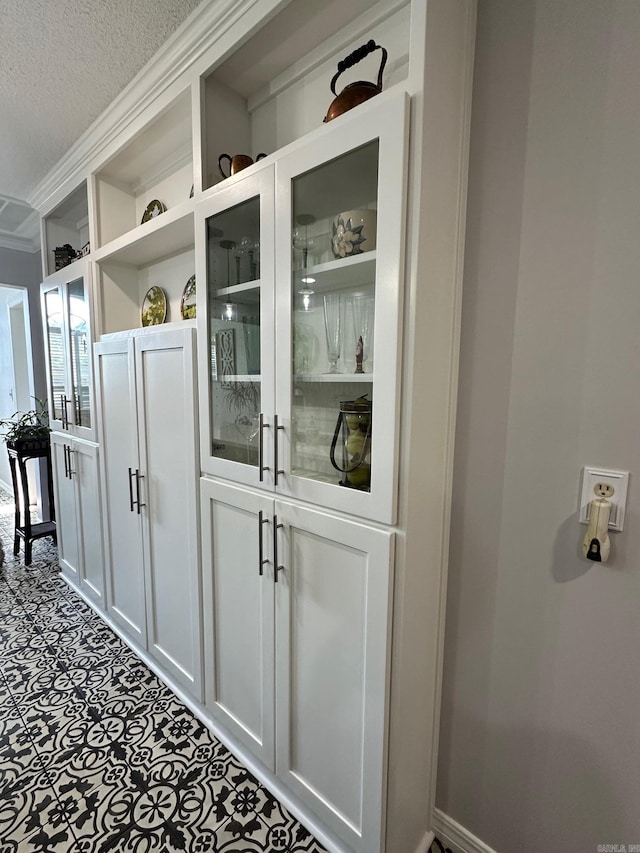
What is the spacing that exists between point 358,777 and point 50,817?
1.09 m

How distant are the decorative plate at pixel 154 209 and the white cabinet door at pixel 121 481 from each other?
0.72 metres

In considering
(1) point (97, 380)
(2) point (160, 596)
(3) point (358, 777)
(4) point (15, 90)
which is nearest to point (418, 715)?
(3) point (358, 777)

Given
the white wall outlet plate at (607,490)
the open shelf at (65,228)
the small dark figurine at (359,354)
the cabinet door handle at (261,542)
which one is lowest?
the cabinet door handle at (261,542)

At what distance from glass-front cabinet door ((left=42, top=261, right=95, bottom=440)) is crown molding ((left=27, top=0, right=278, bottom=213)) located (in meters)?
0.55

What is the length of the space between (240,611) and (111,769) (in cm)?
80

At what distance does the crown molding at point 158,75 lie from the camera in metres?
1.23

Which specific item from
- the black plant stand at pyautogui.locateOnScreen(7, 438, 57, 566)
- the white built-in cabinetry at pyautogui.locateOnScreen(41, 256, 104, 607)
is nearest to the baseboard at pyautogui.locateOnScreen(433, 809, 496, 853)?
Result: the white built-in cabinetry at pyautogui.locateOnScreen(41, 256, 104, 607)

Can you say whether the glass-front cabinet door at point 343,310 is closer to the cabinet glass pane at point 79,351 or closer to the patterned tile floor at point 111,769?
the patterned tile floor at point 111,769

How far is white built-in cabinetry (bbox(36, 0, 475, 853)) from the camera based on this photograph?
38.1 inches

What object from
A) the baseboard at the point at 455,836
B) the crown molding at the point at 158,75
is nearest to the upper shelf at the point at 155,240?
the crown molding at the point at 158,75

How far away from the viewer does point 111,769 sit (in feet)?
4.94

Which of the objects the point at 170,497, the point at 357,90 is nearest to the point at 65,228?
the point at 170,497

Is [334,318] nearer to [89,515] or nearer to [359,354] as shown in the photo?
[359,354]

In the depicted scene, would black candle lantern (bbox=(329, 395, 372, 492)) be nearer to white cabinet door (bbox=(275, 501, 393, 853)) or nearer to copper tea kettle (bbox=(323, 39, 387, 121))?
white cabinet door (bbox=(275, 501, 393, 853))
